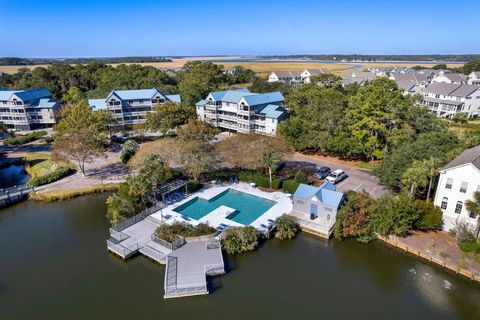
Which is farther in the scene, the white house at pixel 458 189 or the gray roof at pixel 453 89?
the gray roof at pixel 453 89

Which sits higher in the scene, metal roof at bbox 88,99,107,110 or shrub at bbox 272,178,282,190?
metal roof at bbox 88,99,107,110

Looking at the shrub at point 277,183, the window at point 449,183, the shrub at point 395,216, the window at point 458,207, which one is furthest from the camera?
the shrub at point 277,183

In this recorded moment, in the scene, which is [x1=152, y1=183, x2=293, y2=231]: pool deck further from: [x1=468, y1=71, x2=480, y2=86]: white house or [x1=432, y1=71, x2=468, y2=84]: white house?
[x1=468, y1=71, x2=480, y2=86]: white house

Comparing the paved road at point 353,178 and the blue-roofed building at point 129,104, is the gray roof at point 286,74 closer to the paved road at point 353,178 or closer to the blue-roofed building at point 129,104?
the blue-roofed building at point 129,104

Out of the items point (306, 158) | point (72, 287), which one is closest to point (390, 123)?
point (306, 158)

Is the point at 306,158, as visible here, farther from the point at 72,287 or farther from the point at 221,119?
the point at 72,287

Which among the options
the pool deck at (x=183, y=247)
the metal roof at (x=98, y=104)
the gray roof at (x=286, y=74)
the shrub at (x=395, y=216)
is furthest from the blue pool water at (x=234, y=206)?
the gray roof at (x=286, y=74)

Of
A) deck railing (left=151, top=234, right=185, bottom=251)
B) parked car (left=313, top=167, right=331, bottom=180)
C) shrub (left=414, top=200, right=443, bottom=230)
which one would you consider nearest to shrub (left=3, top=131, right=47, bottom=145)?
deck railing (left=151, top=234, right=185, bottom=251)
